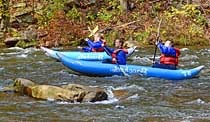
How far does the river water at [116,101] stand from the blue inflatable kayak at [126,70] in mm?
149

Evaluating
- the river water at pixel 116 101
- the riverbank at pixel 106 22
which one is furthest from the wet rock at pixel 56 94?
the riverbank at pixel 106 22

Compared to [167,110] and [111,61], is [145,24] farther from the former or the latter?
[167,110]

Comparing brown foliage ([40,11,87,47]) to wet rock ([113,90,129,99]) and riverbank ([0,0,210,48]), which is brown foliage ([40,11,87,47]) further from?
wet rock ([113,90,129,99])

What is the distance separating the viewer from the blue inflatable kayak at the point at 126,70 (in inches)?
408

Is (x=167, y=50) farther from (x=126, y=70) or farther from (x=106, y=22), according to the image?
(x=106, y=22)

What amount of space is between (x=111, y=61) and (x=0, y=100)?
12.3 ft

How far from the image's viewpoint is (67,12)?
2114 cm

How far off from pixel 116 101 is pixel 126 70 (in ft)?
9.55

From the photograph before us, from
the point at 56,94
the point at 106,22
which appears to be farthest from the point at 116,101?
the point at 106,22

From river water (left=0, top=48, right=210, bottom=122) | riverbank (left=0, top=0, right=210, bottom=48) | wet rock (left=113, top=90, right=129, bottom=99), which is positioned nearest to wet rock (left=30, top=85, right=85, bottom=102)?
river water (left=0, top=48, right=210, bottom=122)

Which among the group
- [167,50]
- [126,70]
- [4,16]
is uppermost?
[4,16]

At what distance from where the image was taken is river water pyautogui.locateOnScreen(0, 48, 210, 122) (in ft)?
22.0

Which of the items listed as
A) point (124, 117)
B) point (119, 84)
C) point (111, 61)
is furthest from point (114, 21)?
point (124, 117)

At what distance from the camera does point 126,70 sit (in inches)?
422
